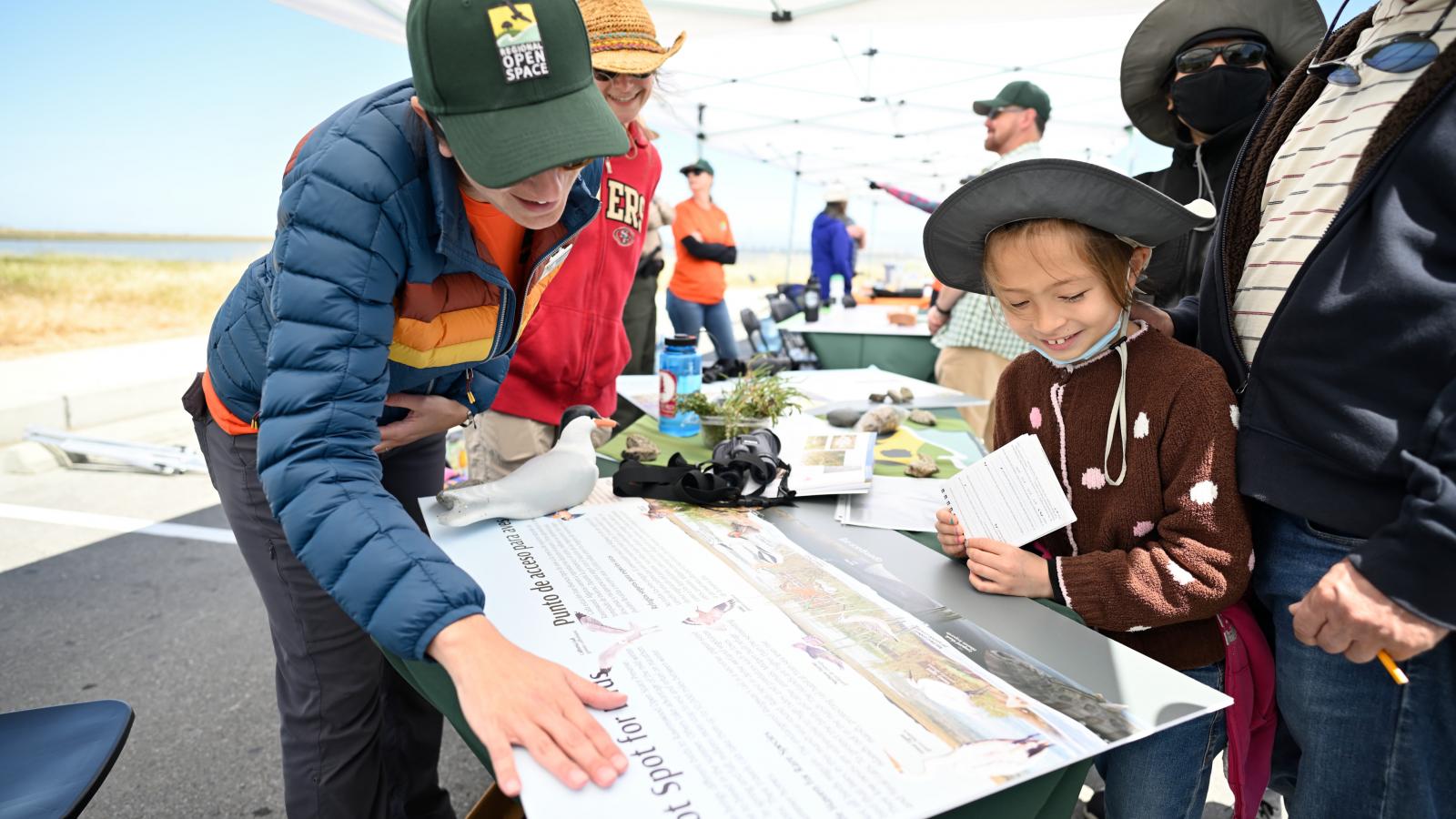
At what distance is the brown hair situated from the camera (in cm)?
105

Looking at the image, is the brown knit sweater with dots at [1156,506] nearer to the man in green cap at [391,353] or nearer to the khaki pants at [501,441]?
the man in green cap at [391,353]

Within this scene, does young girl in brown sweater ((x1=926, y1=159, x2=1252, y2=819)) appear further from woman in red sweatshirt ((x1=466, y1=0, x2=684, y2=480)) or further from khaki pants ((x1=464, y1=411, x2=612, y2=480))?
khaki pants ((x1=464, y1=411, x2=612, y2=480))

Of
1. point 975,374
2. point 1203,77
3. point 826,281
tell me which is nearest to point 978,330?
point 975,374

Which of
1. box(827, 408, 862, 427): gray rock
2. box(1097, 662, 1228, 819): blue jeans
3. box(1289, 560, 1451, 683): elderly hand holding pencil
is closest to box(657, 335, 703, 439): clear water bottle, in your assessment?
box(827, 408, 862, 427): gray rock

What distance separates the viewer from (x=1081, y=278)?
1.04 metres

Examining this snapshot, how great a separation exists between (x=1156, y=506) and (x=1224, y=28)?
1.12 m

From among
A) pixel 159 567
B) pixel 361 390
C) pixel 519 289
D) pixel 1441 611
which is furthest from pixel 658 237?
pixel 1441 611

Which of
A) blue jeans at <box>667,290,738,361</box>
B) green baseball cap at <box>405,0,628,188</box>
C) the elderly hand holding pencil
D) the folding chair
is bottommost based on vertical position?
blue jeans at <box>667,290,738,361</box>

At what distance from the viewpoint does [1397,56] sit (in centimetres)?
80

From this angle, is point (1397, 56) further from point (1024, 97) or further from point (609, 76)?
point (1024, 97)

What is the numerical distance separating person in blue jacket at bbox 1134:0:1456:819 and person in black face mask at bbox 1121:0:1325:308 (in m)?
0.47

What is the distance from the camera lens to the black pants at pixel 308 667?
3.60 ft

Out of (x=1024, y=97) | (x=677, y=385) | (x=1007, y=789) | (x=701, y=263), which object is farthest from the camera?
(x=701, y=263)

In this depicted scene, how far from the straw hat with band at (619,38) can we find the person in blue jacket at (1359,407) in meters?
1.24
